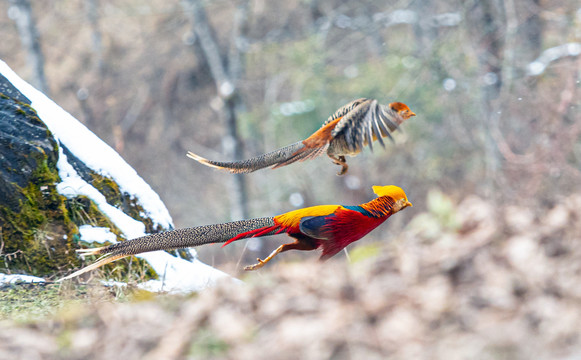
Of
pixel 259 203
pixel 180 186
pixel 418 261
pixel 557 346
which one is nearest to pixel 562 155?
pixel 418 261

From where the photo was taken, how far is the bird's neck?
2.87 meters

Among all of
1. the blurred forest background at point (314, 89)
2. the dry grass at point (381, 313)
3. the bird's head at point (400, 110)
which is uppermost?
the blurred forest background at point (314, 89)

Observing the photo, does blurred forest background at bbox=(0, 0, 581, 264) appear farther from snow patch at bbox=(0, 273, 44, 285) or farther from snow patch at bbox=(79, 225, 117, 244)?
snow patch at bbox=(0, 273, 44, 285)

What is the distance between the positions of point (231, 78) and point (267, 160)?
12.4 meters

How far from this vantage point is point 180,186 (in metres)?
18.6

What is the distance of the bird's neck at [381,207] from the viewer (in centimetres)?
287

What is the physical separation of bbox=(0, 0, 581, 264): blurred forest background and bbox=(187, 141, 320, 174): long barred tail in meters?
1.37

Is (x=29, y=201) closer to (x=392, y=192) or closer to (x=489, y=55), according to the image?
(x=392, y=192)

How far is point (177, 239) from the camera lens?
2.71 meters

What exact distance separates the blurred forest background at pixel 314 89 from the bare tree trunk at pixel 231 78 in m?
0.04

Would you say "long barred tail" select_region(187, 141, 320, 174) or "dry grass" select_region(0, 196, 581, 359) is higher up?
"long barred tail" select_region(187, 141, 320, 174)

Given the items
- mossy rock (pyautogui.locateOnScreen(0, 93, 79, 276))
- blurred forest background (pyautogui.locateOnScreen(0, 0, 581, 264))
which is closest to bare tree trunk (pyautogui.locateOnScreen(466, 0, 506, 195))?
blurred forest background (pyautogui.locateOnScreen(0, 0, 581, 264))

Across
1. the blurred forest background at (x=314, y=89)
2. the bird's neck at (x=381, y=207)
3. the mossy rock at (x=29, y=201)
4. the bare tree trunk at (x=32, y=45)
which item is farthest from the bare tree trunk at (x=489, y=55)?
the bare tree trunk at (x=32, y=45)

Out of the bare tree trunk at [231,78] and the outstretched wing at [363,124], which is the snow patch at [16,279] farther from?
the bare tree trunk at [231,78]
